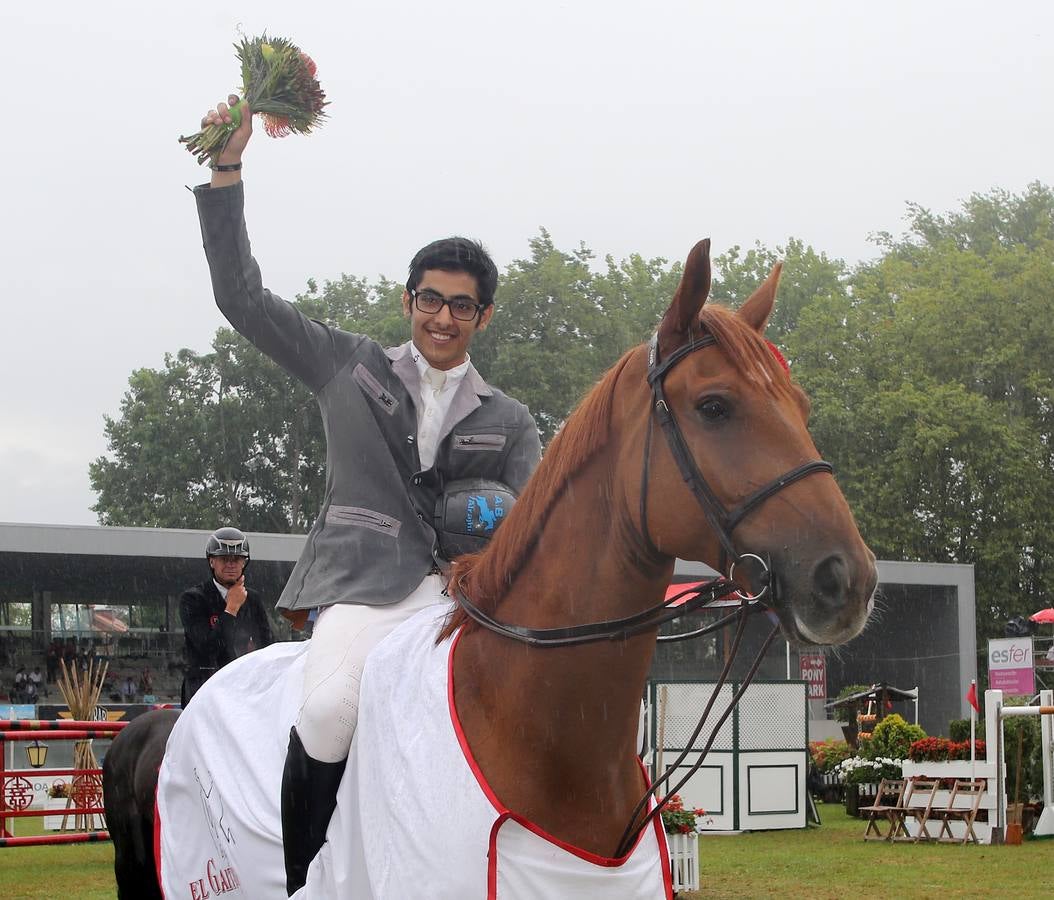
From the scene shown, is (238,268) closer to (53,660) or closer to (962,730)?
(962,730)

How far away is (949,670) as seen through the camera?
32.9 meters

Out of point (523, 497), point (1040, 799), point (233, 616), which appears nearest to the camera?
point (523, 497)

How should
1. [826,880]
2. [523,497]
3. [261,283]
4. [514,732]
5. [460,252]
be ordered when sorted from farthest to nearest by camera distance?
[826,880] < [460,252] < [261,283] < [523,497] < [514,732]

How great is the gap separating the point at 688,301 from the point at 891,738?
14928mm

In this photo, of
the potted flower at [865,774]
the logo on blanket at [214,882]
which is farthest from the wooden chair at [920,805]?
the logo on blanket at [214,882]

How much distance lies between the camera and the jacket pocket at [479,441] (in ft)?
12.0

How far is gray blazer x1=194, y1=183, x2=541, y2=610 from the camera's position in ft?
11.5

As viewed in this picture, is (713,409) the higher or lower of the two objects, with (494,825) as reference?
higher

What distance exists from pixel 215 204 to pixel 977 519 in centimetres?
3690

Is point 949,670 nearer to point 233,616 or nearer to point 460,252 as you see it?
point 233,616

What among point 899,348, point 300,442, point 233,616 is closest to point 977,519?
point 899,348

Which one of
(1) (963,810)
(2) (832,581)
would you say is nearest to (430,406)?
(2) (832,581)

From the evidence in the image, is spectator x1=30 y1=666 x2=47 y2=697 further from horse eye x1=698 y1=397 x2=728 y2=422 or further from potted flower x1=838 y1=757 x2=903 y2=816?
horse eye x1=698 y1=397 x2=728 y2=422

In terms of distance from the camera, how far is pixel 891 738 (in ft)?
54.3
